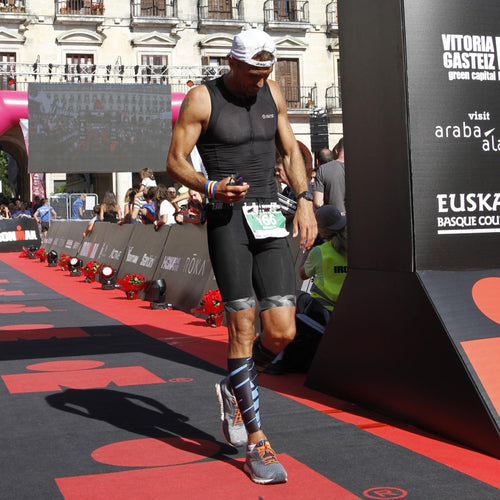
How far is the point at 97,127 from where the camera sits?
2827cm

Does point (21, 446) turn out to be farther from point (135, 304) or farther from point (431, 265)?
point (135, 304)

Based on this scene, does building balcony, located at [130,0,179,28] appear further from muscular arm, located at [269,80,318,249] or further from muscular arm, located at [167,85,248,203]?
muscular arm, located at [167,85,248,203]

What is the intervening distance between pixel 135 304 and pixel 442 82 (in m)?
7.39

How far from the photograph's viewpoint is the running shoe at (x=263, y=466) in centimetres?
359


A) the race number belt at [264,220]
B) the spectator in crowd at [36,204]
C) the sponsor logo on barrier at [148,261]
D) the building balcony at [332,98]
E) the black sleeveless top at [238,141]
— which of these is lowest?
the sponsor logo on barrier at [148,261]

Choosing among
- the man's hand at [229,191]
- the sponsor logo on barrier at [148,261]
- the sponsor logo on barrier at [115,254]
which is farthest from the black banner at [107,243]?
the man's hand at [229,191]

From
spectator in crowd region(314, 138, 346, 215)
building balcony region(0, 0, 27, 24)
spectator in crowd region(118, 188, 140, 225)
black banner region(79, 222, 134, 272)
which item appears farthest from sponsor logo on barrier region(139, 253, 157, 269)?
building balcony region(0, 0, 27, 24)

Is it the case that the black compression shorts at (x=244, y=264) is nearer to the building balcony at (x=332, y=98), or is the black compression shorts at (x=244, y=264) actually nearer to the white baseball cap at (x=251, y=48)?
the white baseball cap at (x=251, y=48)

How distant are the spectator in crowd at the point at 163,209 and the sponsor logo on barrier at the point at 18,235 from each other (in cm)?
1479

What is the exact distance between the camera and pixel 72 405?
5.11 meters

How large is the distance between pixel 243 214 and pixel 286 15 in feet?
137

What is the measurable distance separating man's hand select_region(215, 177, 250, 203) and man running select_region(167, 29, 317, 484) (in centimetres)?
7

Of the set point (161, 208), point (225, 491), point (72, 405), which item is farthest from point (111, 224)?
point (225, 491)

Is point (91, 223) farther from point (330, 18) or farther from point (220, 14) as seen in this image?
point (330, 18)
